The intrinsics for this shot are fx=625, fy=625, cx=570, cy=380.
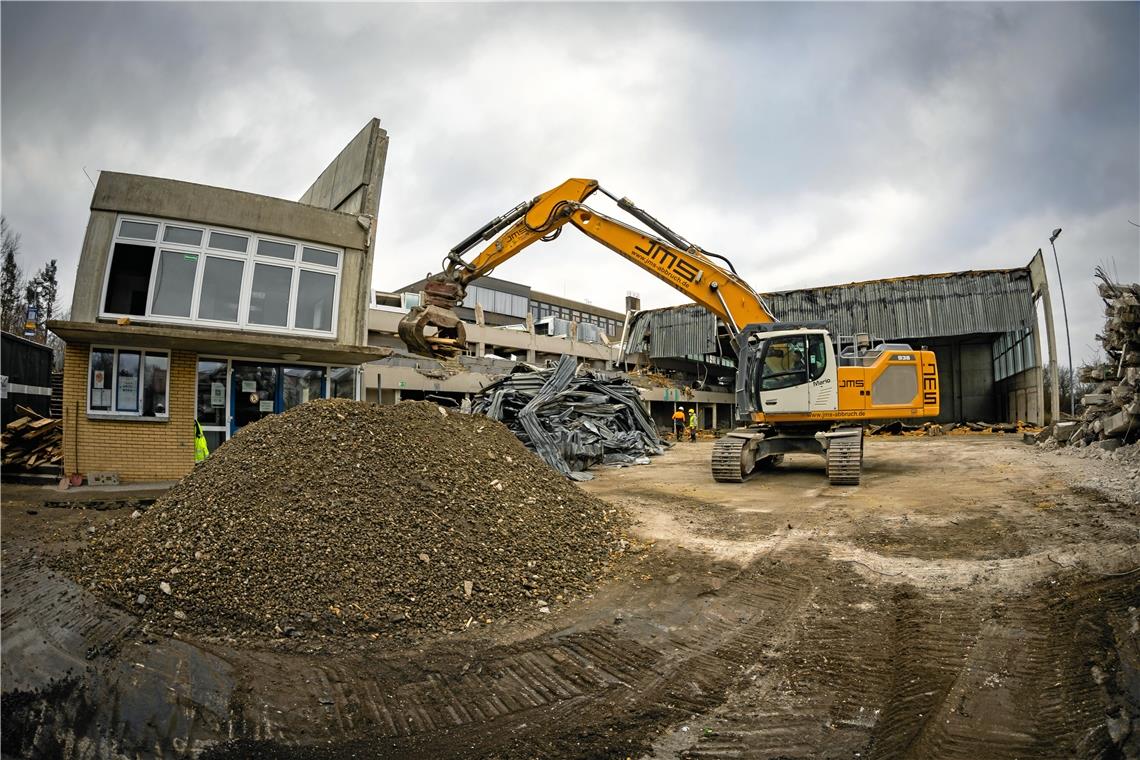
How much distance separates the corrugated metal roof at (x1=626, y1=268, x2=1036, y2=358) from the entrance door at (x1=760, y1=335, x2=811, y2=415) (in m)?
10.6

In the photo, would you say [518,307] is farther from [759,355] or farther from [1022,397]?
[759,355]

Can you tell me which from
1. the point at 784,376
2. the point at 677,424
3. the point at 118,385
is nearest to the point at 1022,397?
the point at 677,424

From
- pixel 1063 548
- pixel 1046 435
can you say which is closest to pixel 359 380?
pixel 1063 548

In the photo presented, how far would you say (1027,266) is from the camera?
2233 cm

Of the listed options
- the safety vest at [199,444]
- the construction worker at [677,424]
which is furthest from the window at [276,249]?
the construction worker at [677,424]

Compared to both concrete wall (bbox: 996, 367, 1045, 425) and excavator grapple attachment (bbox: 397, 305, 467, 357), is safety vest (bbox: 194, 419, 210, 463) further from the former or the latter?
concrete wall (bbox: 996, 367, 1045, 425)

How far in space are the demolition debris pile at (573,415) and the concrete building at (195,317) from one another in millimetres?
4635

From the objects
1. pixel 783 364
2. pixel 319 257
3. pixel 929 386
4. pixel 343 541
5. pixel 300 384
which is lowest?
pixel 343 541

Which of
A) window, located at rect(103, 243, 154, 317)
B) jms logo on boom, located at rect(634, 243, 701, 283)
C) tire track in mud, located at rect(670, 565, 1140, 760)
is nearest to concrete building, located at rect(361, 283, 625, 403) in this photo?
window, located at rect(103, 243, 154, 317)

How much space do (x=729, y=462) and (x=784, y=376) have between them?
1.88 m

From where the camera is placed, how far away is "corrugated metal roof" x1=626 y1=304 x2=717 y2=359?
28.4 m

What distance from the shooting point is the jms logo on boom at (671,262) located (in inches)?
491

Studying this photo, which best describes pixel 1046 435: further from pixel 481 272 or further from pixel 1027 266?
pixel 481 272

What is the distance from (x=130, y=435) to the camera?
9867 millimetres
